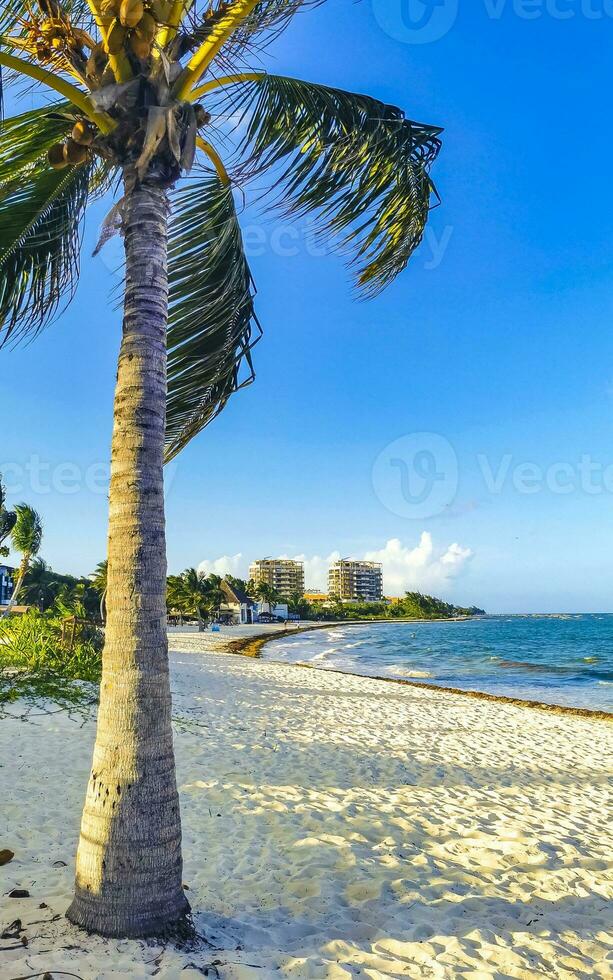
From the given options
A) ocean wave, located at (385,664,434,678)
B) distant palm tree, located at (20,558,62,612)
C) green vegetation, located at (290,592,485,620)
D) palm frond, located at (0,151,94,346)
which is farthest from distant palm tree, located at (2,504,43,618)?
green vegetation, located at (290,592,485,620)

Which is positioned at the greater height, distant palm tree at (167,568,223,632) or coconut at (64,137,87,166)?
coconut at (64,137,87,166)

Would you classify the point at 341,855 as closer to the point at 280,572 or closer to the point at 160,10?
the point at 160,10

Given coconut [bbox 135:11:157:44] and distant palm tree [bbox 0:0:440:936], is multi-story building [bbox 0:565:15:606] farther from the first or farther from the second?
coconut [bbox 135:11:157:44]

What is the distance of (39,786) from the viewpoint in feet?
18.6

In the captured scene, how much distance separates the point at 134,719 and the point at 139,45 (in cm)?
351

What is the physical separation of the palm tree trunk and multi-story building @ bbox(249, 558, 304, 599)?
6743 inches

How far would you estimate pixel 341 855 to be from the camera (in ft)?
15.1

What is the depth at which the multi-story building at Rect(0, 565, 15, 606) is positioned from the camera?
51781 millimetres

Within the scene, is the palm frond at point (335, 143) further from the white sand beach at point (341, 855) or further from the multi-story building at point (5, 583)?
the multi-story building at point (5, 583)

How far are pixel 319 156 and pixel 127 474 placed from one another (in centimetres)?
298

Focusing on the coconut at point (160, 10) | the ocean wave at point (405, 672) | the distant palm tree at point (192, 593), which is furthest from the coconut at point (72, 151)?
the distant palm tree at point (192, 593)

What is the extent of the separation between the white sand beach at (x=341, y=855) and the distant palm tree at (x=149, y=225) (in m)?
0.63

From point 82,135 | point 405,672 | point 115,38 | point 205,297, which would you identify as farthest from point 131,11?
point 405,672

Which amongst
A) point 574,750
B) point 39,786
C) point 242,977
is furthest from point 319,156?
point 574,750
